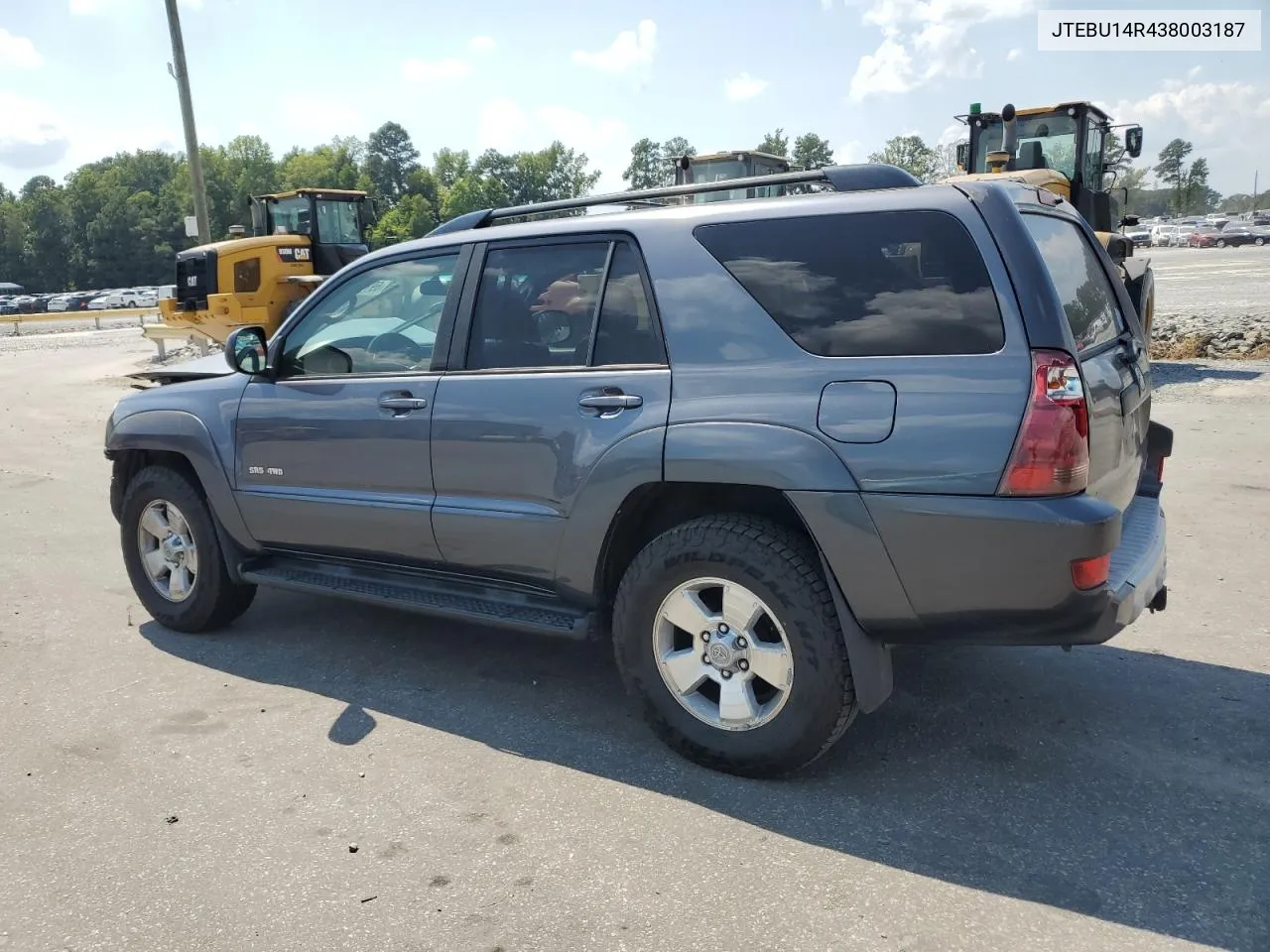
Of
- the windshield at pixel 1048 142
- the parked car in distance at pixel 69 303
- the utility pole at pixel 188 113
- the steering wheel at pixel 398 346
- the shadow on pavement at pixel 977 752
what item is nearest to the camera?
the shadow on pavement at pixel 977 752

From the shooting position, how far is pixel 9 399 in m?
15.5

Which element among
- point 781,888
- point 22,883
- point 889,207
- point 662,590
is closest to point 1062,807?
point 781,888

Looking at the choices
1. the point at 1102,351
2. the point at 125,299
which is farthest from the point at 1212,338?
the point at 125,299

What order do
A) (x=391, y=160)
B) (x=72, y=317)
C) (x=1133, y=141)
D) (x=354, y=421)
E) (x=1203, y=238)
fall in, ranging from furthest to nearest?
(x=391, y=160) < (x=1203, y=238) < (x=72, y=317) < (x=1133, y=141) < (x=354, y=421)

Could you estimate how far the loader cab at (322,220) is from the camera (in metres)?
19.3

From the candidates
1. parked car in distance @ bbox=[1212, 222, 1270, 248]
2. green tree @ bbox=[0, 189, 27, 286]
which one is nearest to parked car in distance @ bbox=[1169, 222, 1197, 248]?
parked car in distance @ bbox=[1212, 222, 1270, 248]

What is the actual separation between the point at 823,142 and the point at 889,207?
95.1 m

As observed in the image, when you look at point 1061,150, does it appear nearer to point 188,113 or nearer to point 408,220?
point 188,113

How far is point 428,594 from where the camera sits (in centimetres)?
430

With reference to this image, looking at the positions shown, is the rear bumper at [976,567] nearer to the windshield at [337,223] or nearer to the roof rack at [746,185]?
the roof rack at [746,185]

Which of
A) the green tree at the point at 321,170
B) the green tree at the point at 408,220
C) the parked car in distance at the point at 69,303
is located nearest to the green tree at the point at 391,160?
the green tree at the point at 321,170

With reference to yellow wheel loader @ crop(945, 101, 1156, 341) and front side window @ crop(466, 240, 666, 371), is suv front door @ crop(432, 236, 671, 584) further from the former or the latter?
yellow wheel loader @ crop(945, 101, 1156, 341)

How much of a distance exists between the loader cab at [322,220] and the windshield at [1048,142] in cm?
1157

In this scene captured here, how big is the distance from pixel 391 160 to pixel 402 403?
444 ft
